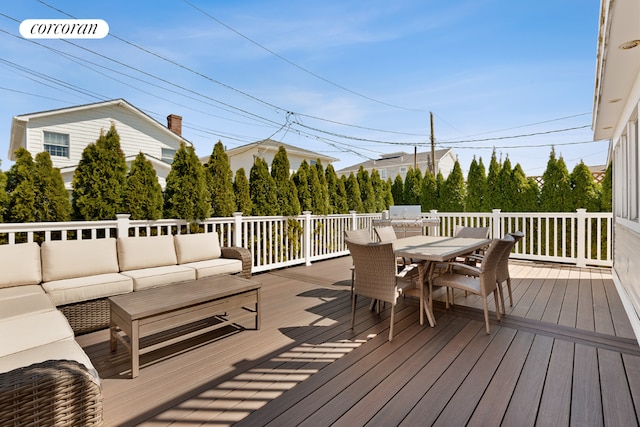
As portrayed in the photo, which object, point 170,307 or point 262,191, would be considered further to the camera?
point 262,191

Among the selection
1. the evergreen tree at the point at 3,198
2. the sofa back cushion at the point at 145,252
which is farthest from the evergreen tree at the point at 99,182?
the sofa back cushion at the point at 145,252

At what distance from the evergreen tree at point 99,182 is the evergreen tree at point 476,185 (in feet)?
A: 26.2

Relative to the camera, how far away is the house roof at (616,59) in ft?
6.68

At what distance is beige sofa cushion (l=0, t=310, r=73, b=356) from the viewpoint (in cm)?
178

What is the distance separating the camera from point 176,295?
2715 millimetres

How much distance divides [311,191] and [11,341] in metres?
5.58

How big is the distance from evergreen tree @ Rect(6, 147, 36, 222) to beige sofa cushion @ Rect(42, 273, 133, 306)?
1225 mm

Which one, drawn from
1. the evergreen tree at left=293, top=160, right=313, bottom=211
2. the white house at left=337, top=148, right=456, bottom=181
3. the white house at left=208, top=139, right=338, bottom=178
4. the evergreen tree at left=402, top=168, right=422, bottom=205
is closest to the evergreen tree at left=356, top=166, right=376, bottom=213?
the evergreen tree at left=402, top=168, right=422, bottom=205

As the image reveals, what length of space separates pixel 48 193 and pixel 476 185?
29.0 feet

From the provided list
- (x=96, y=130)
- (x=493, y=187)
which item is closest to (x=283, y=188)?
(x=493, y=187)

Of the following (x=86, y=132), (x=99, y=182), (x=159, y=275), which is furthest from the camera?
(x=86, y=132)

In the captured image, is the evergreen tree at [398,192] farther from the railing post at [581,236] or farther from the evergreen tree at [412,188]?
the railing post at [581,236]

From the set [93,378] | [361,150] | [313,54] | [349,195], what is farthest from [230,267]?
[361,150]

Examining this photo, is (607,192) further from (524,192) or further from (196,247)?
(196,247)
